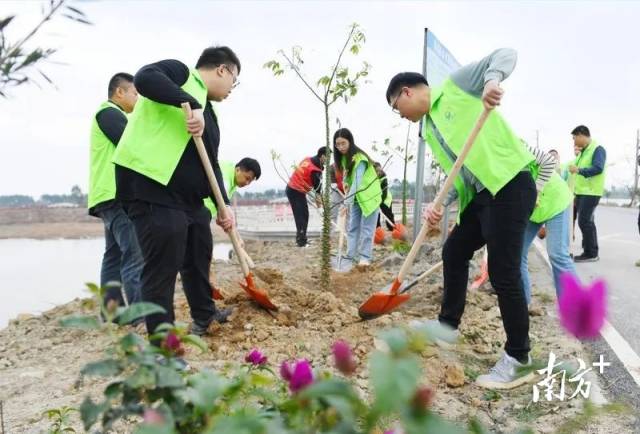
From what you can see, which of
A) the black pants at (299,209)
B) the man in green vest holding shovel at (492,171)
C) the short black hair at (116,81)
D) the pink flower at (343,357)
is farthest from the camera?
the black pants at (299,209)

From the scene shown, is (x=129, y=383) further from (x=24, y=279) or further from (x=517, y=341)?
(x=24, y=279)

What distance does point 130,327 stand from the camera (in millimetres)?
3834

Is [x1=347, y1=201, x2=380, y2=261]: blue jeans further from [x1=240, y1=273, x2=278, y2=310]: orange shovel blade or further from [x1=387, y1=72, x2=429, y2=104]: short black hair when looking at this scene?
[x1=387, y1=72, x2=429, y2=104]: short black hair

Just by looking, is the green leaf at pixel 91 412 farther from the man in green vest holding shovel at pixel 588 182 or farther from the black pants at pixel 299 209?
the black pants at pixel 299 209

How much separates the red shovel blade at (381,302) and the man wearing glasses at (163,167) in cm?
130

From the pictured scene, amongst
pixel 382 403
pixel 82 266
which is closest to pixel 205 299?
pixel 382 403

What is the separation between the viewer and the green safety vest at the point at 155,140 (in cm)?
271

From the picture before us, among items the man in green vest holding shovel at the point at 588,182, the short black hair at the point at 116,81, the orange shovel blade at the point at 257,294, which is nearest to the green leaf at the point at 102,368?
the orange shovel blade at the point at 257,294

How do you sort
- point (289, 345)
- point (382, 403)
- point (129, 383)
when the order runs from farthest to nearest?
point (289, 345) → point (129, 383) → point (382, 403)

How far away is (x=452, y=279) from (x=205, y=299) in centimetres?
154

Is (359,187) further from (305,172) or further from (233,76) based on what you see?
(233,76)

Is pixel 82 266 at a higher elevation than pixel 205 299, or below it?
below

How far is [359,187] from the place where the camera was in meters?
6.11

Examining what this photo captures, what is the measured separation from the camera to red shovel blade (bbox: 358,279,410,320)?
3.49m
